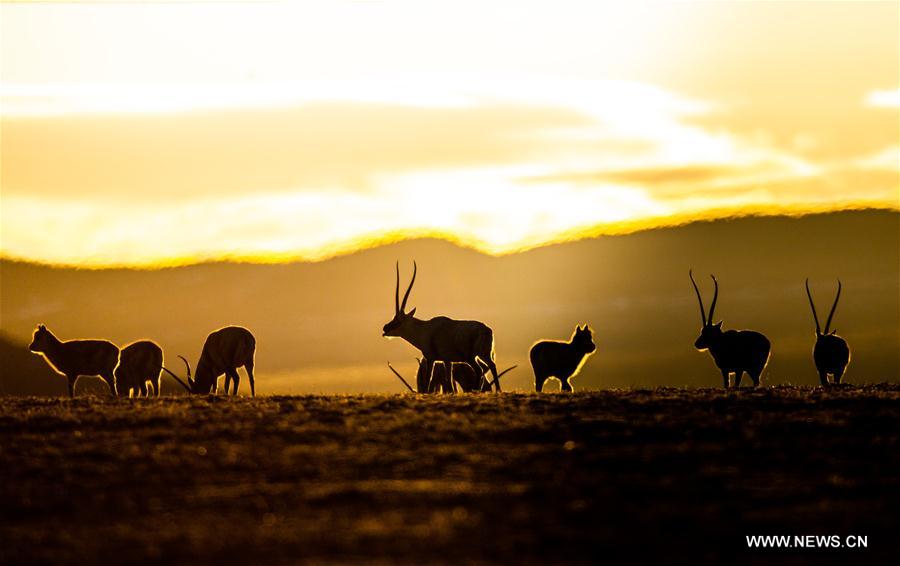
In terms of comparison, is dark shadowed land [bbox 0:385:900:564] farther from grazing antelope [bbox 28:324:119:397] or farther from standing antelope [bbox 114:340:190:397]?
standing antelope [bbox 114:340:190:397]

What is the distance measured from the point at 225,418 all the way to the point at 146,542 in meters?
9.33

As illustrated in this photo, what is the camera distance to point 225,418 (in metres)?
27.7

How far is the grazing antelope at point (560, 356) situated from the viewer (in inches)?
1527

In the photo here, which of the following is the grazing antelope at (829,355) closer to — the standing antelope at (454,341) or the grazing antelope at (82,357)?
the standing antelope at (454,341)

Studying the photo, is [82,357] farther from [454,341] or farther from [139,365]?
[454,341]

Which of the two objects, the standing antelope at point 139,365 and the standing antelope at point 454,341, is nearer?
the standing antelope at point 454,341

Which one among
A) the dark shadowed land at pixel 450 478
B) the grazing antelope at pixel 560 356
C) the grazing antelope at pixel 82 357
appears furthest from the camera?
Result: the grazing antelope at pixel 82 357

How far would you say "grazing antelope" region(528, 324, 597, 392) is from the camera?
38.8m

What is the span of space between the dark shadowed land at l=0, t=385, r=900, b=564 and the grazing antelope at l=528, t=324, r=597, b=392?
26.5 ft

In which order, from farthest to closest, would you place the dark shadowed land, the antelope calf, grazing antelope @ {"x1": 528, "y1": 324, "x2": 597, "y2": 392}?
the antelope calf, grazing antelope @ {"x1": 528, "y1": 324, "x2": 597, "y2": 392}, the dark shadowed land

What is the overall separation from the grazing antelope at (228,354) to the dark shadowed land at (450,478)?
881 centimetres

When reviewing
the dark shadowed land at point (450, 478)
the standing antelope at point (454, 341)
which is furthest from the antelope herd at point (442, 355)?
the dark shadowed land at point (450, 478)

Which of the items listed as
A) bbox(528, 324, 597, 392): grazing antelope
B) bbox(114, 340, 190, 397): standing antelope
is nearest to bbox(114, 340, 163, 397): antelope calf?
bbox(114, 340, 190, 397): standing antelope

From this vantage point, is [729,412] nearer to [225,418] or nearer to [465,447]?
[465,447]
